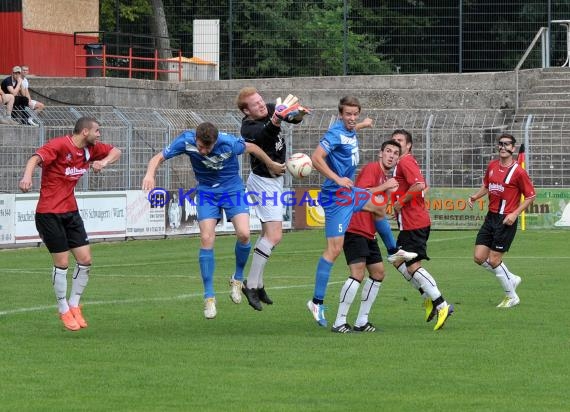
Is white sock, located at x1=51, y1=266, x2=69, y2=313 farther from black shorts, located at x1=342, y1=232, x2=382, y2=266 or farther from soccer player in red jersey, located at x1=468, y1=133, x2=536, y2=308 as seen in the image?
soccer player in red jersey, located at x1=468, y1=133, x2=536, y2=308

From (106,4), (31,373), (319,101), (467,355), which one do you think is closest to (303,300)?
(467,355)

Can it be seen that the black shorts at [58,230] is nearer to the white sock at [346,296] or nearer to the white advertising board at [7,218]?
the white sock at [346,296]

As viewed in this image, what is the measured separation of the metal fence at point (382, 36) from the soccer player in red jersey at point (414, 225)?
27084mm

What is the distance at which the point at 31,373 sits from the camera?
34.6ft

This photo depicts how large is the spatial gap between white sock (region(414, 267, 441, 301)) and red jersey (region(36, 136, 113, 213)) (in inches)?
139

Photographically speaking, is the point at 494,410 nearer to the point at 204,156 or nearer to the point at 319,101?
the point at 204,156

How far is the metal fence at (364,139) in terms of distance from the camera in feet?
102

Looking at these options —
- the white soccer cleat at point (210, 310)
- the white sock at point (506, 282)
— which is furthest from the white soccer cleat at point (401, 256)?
the white sock at point (506, 282)

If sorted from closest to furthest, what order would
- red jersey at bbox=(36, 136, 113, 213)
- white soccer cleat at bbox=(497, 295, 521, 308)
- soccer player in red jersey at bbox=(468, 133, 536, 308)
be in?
red jersey at bbox=(36, 136, 113, 213)
white soccer cleat at bbox=(497, 295, 521, 308)
soccer player in red jersey at bbox=(468, 133, 536, 308)

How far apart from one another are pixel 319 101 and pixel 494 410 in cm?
3098

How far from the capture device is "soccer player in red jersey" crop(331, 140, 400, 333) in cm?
1316

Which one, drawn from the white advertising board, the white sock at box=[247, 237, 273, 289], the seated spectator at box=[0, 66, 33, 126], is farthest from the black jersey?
the seated spectator at box=[0, 66, 33, 126]

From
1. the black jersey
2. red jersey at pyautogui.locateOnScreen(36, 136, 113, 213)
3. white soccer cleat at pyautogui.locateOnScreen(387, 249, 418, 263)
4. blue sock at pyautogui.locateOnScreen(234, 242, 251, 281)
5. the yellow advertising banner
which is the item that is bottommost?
the yellow advertising banner

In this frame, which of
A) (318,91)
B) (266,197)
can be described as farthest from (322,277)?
(318,91)
